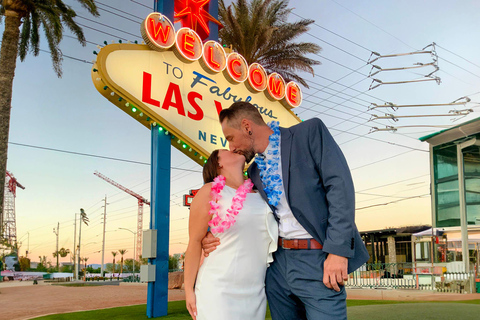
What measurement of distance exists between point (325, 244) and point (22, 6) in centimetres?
1634

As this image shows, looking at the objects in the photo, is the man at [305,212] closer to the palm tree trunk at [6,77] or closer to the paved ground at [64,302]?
the paved ground at [64,302]

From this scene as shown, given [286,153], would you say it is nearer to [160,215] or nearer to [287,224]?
[287,224]

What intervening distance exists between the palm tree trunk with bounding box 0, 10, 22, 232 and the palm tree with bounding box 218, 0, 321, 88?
358 inches

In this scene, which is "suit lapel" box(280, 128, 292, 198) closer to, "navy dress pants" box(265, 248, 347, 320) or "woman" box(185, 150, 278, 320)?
"woman" box(185, 150, 278, 320)

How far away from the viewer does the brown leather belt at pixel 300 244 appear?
2557mm

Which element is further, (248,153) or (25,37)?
(25,37)

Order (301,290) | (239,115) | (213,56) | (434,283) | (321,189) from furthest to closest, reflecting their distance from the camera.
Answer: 1. (434,283)
2. (213,56)
3. (239,115)
4. (321,189)
5. (301,290)

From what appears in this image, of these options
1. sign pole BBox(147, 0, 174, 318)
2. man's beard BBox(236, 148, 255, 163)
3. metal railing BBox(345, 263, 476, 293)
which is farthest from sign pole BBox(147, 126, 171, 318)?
metal railing BBox(345, 263, 476, 293)

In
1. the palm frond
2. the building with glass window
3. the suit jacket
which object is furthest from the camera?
the palm frond

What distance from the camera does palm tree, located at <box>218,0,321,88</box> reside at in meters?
20.3

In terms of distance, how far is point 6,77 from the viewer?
574 inches

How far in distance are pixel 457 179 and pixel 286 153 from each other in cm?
1509

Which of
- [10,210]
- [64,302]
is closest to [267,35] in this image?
[64,302]

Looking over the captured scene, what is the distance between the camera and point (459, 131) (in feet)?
48.7
